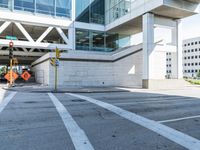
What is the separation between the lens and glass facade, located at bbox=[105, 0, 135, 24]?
27.1m

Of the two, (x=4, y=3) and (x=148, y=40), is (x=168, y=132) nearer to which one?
(x=148, y=40)

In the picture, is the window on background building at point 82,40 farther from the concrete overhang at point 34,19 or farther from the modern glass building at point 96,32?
the concrete overhang at point 34,19

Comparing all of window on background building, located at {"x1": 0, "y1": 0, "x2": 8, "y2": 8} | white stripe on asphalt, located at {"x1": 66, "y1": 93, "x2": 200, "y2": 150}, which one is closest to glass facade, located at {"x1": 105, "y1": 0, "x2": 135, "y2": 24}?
window on background building, located at {"x1": 0, "y1": 0, "x2": 8, "y2": 8}

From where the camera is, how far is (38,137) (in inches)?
197

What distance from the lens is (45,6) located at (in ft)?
88.4

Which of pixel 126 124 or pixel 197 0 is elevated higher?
pixel 197 0

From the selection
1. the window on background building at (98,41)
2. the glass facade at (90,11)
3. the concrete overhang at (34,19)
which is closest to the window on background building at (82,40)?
the window on background building at (98,41)

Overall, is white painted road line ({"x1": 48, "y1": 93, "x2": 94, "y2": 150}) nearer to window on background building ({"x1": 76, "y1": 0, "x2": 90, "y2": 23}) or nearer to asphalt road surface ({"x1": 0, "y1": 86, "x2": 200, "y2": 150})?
asphalt road surface ({"x1": 0, "y1": 86, "x2": 200, "y2": 150})

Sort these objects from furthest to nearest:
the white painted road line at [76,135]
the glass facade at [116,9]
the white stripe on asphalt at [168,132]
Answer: the glass facade at [116,9] < the white stripe on asphalt at [168,132] < the white painted road line at [76,135]

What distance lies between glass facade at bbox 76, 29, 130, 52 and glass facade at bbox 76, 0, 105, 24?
75.6 inches

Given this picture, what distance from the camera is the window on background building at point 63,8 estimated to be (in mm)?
27753

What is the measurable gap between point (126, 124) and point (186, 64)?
10891cm

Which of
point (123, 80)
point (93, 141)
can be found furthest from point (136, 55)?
point (93, 141)

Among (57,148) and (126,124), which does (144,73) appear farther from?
(57,148)
